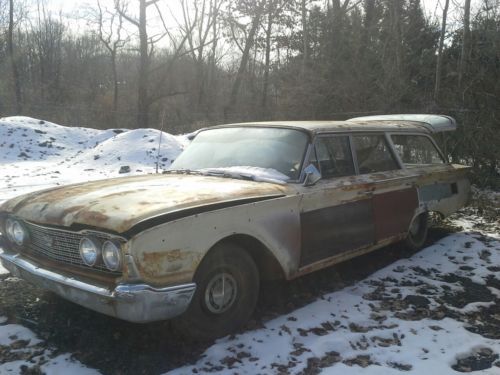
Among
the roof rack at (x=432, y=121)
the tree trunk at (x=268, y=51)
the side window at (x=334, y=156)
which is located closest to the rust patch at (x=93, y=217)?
the side window at (x=334, y=156)

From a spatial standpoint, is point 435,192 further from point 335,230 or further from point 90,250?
point 90,250

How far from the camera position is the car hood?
299 centimetres

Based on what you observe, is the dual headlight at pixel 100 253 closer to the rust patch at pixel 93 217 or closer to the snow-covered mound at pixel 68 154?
the rust patch at pixel 93 217

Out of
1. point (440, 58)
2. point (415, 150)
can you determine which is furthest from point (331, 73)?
point (415, 150)

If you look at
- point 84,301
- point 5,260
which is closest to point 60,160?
point 5,260

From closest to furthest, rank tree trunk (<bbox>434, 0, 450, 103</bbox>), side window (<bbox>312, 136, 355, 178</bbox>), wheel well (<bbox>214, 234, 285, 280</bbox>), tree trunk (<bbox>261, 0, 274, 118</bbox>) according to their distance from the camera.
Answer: wheel well (<bbox>214, 234, 285, 280</bbox>), side window (<bbox>312, 136, 355, 178</bbox>), tree trunk (<bbox>434, 0, 450, 103</bbox>), tree trunk (<bbox>261, 0, 274, 118</bbox>)

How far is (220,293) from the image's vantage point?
3.32m

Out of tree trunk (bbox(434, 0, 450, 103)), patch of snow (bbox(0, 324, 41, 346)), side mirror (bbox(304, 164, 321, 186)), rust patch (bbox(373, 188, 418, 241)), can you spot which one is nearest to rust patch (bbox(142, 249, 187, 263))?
patch of snow (bbox(0, 324, 41, 346))

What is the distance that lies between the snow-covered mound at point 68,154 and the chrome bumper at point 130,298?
6.90 meters

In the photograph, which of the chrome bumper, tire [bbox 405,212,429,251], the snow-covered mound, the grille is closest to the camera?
the chrome bumper

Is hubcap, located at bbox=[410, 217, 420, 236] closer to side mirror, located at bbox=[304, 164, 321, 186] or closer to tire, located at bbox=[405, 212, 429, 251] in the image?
tire, located at bbox=[405, 212, 429, 251]

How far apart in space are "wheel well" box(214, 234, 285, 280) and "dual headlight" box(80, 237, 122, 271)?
0.85 m

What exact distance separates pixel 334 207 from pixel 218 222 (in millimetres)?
1337

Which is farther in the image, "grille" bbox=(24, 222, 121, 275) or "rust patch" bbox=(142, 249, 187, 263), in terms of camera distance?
"grille" bbox=(24, 222, 121, 275)
